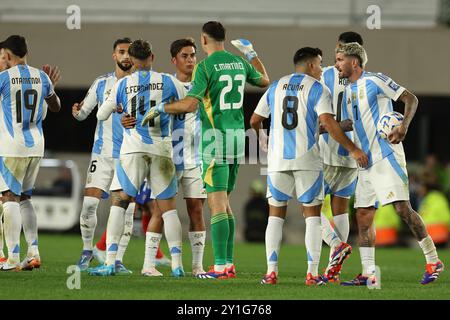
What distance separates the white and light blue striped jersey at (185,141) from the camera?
11.1 meters

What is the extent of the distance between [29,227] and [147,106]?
6.45 ft

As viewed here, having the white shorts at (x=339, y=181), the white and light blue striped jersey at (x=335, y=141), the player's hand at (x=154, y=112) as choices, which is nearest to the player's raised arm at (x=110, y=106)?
the player's hand at (x=154, y=112)

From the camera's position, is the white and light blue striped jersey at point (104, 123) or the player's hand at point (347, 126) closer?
the player's hand at point (347, 126)

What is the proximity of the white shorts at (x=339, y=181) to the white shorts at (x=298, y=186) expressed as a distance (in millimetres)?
831

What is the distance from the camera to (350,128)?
33.6 ft

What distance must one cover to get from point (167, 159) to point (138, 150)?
31 centimetres

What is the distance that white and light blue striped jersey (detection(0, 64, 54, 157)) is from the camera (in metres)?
10.9

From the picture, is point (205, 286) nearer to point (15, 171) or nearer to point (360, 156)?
point (360, 156)

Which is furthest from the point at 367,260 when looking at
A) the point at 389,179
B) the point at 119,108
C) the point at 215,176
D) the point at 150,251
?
the point at 119,108

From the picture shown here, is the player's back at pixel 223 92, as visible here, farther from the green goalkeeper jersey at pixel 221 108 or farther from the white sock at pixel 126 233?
the white sock at pixel 126 233

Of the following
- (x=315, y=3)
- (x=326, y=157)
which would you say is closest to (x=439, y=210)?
(x=315, y=3)

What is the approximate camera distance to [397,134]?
31.8 ft

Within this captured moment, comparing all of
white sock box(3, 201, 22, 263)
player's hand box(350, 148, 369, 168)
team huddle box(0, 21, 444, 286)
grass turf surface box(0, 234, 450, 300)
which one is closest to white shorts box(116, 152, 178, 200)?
team huddle box(0, 21, 444, 286)

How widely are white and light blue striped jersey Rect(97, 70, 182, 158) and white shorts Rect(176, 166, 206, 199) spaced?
1.96 feet
